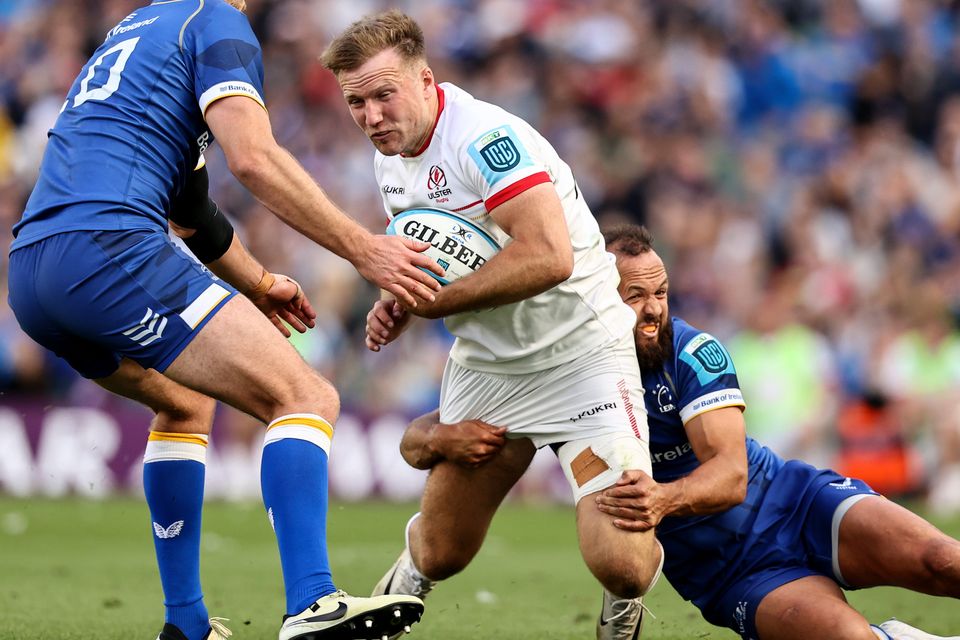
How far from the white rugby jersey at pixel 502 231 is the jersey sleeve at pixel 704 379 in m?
0.32

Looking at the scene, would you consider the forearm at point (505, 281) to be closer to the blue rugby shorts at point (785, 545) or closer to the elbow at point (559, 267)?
the elbow at point (559, 267)

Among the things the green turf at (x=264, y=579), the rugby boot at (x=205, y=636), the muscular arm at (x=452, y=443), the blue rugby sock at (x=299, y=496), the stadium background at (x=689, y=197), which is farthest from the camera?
the stadium background at (x=689, y=197)

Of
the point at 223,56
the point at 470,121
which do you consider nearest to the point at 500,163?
the point at 470,121

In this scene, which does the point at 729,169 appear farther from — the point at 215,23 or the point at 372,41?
the point at 215,23

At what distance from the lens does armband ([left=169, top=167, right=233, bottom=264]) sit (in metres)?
6.23

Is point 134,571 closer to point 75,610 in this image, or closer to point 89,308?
point 75,610

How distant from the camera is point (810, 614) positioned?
5.64 meters

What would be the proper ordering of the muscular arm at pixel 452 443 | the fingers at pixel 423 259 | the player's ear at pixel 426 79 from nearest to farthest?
1. the fingers at pixel 423 259
2. the player's ear at pixel 426 79
3. the muscular arm at pixel 452 443

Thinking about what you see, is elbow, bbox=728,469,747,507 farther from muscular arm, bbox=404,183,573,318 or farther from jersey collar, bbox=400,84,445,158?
jersey collar, bbox=400,84,445,158

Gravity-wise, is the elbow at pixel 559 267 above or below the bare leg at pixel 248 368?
above

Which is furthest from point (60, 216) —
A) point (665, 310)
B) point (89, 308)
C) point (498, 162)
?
point (665, 310)

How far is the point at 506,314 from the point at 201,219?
1.45 m

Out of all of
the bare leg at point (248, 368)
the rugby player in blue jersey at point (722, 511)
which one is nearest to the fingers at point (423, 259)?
the bare leg at point (248, 368)

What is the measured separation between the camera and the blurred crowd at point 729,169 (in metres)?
14.6
